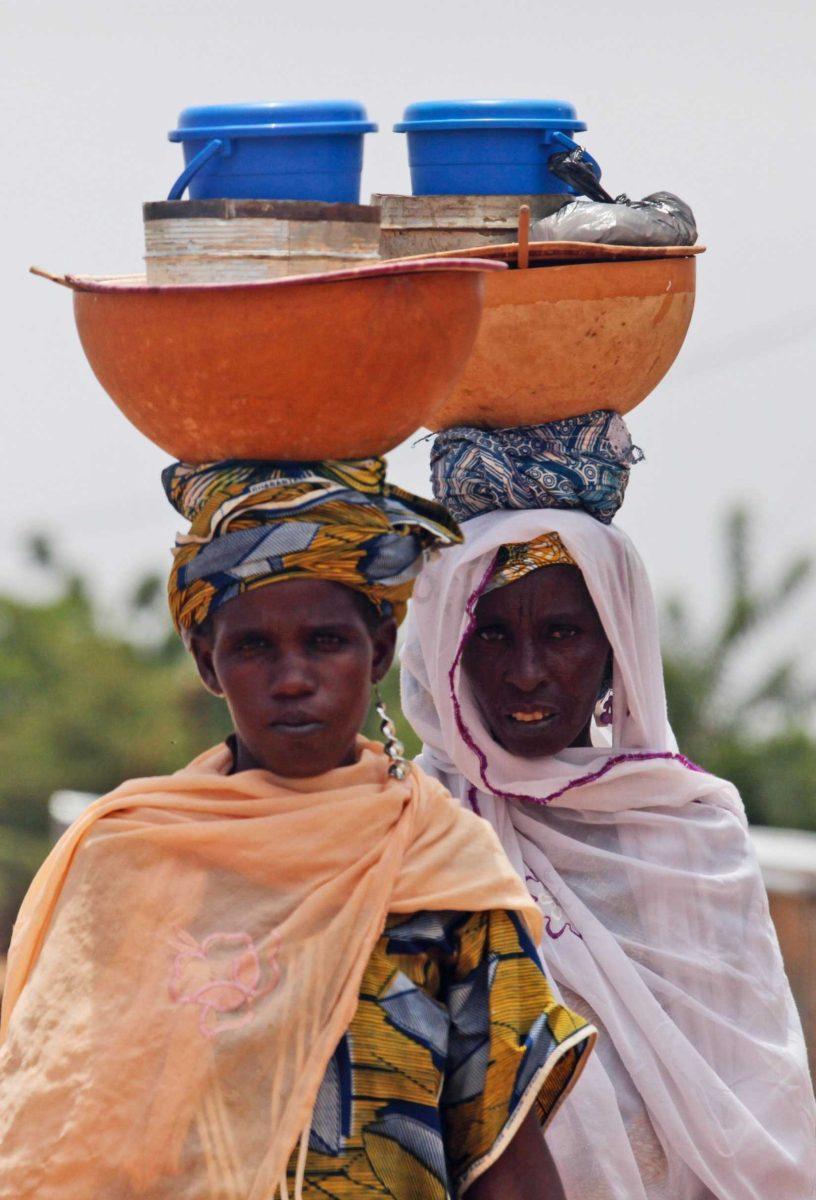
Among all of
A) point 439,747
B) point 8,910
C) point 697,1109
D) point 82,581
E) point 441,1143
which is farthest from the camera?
point 82,581

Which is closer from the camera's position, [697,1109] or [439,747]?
[697,1109]

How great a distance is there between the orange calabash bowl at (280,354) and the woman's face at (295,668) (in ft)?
0.71

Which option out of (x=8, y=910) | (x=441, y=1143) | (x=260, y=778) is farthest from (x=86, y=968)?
(x=8, y=910)

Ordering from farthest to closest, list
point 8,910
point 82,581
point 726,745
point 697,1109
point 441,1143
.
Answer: point 82,581
point 8,910
point 726,745
point 697,1109
point 441,1143

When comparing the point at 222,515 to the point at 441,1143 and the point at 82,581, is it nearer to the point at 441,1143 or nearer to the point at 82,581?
the point at 441,1143

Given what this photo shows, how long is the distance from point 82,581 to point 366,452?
1042 centimetres

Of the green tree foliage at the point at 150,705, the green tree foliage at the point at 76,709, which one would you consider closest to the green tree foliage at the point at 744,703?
the green tree foliage at the point at 150,705

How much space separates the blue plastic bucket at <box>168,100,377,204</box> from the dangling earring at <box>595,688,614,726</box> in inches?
60.6

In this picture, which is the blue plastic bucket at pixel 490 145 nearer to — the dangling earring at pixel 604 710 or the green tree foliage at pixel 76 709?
the dangling earring at pixel 604 710

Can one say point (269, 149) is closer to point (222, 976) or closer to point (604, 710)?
point (222, 976)

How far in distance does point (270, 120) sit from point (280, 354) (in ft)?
1.23

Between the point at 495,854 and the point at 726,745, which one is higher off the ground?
the point at 495,854

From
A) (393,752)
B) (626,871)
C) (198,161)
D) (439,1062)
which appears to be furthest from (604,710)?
(198,161)

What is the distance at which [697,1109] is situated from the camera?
3.97m
